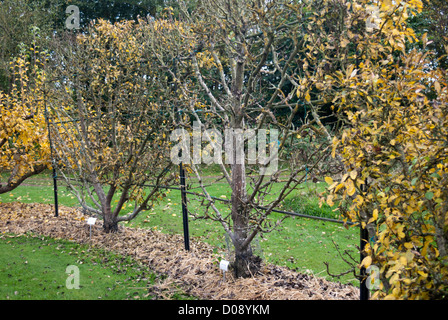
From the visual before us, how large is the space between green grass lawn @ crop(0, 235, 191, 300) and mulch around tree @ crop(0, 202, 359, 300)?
0.20m

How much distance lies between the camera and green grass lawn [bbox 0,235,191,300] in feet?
11.4

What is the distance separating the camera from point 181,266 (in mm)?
4113

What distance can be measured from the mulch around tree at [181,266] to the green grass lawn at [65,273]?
203 mm

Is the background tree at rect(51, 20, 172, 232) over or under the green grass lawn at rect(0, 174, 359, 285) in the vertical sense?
over

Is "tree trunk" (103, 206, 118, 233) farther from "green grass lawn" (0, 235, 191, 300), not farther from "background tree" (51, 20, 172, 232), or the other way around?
"green grass lawn" (0, 235, 191, 300)

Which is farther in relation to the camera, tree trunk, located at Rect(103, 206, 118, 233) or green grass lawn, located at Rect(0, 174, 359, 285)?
tree trunk, located at Rect(103, 206, 118, 233)

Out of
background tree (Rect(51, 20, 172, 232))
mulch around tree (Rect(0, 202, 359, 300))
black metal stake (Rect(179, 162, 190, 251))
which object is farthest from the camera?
background tree (Rect(51, 20, 172, 232))

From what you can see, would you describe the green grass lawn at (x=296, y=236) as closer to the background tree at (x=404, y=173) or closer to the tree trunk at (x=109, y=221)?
the tree trunk at (x=109, y=221)

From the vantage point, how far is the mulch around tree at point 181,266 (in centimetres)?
322

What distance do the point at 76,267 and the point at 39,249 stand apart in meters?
1.12

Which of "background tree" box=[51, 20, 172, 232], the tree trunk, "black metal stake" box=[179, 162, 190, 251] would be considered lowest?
the tree trunk

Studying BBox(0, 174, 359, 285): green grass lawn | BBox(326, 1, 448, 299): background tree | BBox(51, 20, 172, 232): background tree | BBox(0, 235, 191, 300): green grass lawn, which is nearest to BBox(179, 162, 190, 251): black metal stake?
BBox(0, 174, 359, 285): green grass lawn

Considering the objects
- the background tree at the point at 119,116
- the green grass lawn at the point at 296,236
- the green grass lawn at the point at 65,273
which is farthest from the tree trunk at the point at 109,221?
the green grass lawn at the point at 296,236
